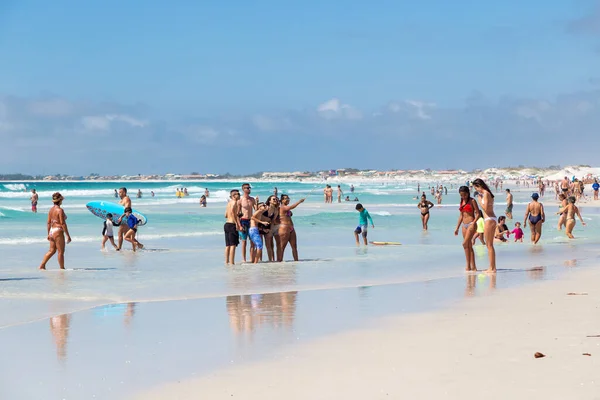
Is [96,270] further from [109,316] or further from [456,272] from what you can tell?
[456,272]

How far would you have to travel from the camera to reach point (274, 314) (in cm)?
930

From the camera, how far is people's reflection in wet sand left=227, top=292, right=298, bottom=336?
8531 millimetres

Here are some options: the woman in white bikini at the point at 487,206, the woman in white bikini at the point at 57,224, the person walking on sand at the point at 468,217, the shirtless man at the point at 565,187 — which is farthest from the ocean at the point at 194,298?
the shirtless man at the point at 565,187

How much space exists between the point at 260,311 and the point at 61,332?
93.5 inches

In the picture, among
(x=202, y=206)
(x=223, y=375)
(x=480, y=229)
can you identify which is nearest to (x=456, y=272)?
(x=480, y=229)

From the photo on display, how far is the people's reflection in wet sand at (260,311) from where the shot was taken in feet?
28.0

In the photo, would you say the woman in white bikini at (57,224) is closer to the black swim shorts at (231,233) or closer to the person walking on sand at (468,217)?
the black swim shorts at (231,233)

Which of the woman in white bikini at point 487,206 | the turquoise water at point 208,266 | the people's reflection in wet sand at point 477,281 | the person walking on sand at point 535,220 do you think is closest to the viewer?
the people's reflection in wet sand at point 477,281

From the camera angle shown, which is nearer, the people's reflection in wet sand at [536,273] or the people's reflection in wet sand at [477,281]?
the people's reflection in wet sand at [477,281]

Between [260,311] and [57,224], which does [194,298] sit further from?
[57,224]

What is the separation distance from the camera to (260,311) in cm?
958

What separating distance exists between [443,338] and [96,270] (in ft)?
29.1

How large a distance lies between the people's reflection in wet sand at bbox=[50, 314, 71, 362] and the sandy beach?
65.4 inches

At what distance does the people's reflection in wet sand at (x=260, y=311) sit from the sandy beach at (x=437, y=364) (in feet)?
3.34
